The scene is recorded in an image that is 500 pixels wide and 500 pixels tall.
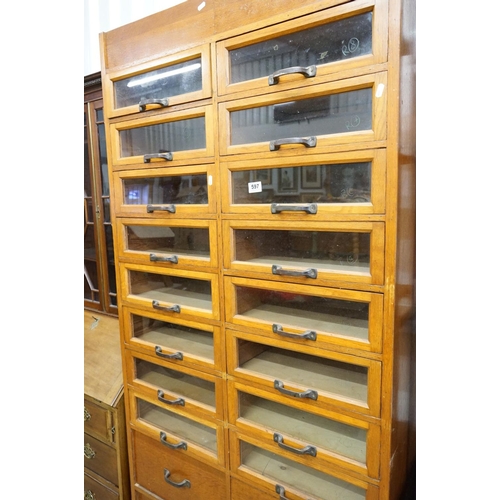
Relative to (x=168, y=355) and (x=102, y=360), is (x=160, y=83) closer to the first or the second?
(x=168, y=355)

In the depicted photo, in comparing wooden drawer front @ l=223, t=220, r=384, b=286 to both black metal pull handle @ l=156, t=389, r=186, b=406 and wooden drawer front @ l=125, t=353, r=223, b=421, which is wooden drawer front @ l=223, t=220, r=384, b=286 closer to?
wooden drawer front @ l=125, t=353, r=223, b=421

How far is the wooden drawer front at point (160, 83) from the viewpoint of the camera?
→ 118 cm

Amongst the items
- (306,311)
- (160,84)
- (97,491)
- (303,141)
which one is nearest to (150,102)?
(160,84)

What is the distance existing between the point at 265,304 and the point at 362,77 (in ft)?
2.48

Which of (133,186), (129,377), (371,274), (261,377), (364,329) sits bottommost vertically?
(129,377)

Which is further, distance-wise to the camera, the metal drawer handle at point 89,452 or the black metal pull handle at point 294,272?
the metal drawer handle at point 89,452

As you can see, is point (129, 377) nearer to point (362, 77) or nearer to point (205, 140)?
point (205, 140)

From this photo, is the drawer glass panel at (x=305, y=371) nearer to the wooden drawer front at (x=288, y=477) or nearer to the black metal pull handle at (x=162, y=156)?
the wooden drawer front at (x=288, y=477)

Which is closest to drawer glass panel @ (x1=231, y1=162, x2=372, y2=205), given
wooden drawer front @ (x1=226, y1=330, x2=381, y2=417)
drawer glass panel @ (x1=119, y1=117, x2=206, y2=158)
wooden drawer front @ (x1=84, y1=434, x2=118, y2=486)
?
drawer glass panel @ (x1=119, y1=117, x2=206, y2=158)

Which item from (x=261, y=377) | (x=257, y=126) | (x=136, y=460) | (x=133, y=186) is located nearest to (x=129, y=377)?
(x=136, y=460)

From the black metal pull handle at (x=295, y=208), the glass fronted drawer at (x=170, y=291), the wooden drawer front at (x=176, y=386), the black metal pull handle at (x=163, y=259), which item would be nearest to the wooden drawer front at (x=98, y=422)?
the wooden drawer front at (x=176, y=386)

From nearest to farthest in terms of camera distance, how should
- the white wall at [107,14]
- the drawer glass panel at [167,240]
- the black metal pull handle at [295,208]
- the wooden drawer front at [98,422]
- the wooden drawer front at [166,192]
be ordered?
the black metal pull handle at [295,208], the wooden drawer front at [166,192], the drawer glass panel at [167,240], the wooden drawer front at [98,422], the white wall at [107,14]

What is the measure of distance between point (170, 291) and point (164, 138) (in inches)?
23.7

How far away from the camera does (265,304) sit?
4.21 ft
